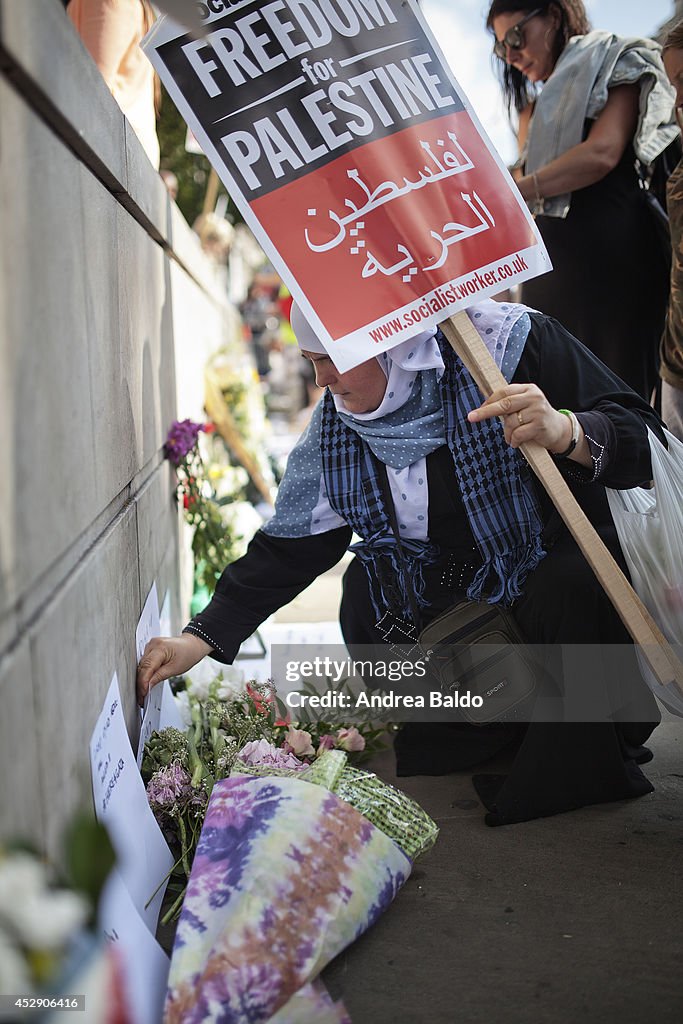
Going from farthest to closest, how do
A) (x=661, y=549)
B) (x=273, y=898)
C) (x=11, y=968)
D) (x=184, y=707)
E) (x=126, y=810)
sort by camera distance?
(x=184, y=707) < (x=661, y=549) < (x=126, y=810) < (x=273, y=898) < (x=11, y=968)

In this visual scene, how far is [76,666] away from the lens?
1565mm

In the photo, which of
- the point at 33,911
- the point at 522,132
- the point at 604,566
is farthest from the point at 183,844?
the point at 522,132

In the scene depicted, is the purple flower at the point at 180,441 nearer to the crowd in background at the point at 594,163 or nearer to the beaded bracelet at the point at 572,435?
the crowd in background at the point at 594,163

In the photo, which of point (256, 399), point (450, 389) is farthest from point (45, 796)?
point (256, 399)

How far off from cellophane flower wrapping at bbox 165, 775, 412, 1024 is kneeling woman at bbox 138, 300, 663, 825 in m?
0.57

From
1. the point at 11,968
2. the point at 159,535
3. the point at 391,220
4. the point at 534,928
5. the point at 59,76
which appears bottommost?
the point at 534,928

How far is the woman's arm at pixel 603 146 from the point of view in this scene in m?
3.29

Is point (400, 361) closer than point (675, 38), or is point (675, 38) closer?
point (400, 361)

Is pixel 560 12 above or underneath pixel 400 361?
above

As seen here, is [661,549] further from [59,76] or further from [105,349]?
[59,76]

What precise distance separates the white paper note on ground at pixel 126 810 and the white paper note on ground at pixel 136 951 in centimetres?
8

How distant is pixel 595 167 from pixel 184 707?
209 cm

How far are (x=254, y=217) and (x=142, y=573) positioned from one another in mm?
884

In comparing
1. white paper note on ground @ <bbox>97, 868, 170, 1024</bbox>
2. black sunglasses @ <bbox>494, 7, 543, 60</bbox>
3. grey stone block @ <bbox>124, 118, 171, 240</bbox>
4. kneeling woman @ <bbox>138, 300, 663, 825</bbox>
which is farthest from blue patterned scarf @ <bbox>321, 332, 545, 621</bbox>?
black sunglasses @ <bbox>494, 7, 543, 60</bbox>
